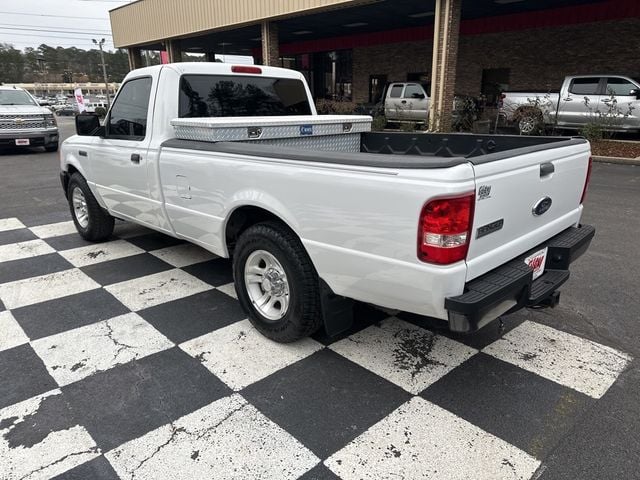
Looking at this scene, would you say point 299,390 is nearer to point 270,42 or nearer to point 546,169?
point 546,169

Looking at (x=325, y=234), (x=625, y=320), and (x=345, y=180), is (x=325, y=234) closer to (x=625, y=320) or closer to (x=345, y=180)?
(x=345, y=180)

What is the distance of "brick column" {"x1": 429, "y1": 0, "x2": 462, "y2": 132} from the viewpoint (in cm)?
1291

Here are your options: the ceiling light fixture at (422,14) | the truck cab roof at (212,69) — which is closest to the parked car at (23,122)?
the truck cab roof at (212,69)

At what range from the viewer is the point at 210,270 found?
4.55 meters

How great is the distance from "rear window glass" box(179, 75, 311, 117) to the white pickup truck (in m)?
0.01

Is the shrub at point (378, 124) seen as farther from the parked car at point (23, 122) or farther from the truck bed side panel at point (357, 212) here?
the truck bed side panel at point (357, 212)

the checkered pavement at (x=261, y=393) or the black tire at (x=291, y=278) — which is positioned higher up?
the black tire at (x=291, y=278)

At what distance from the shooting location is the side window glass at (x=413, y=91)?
17211mm

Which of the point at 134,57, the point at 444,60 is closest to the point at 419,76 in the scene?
the point at 444,60

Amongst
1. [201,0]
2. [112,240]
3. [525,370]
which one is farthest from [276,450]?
[201,0]

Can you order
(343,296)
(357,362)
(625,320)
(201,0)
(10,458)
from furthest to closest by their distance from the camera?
1. (201,0)
2. (625,320)
3. (357,362)
4. (343,296)
5. (10,458)

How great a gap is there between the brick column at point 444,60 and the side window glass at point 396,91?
457 centimetres

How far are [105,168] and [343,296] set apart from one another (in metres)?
3.12

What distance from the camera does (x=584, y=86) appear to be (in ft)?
43.6
